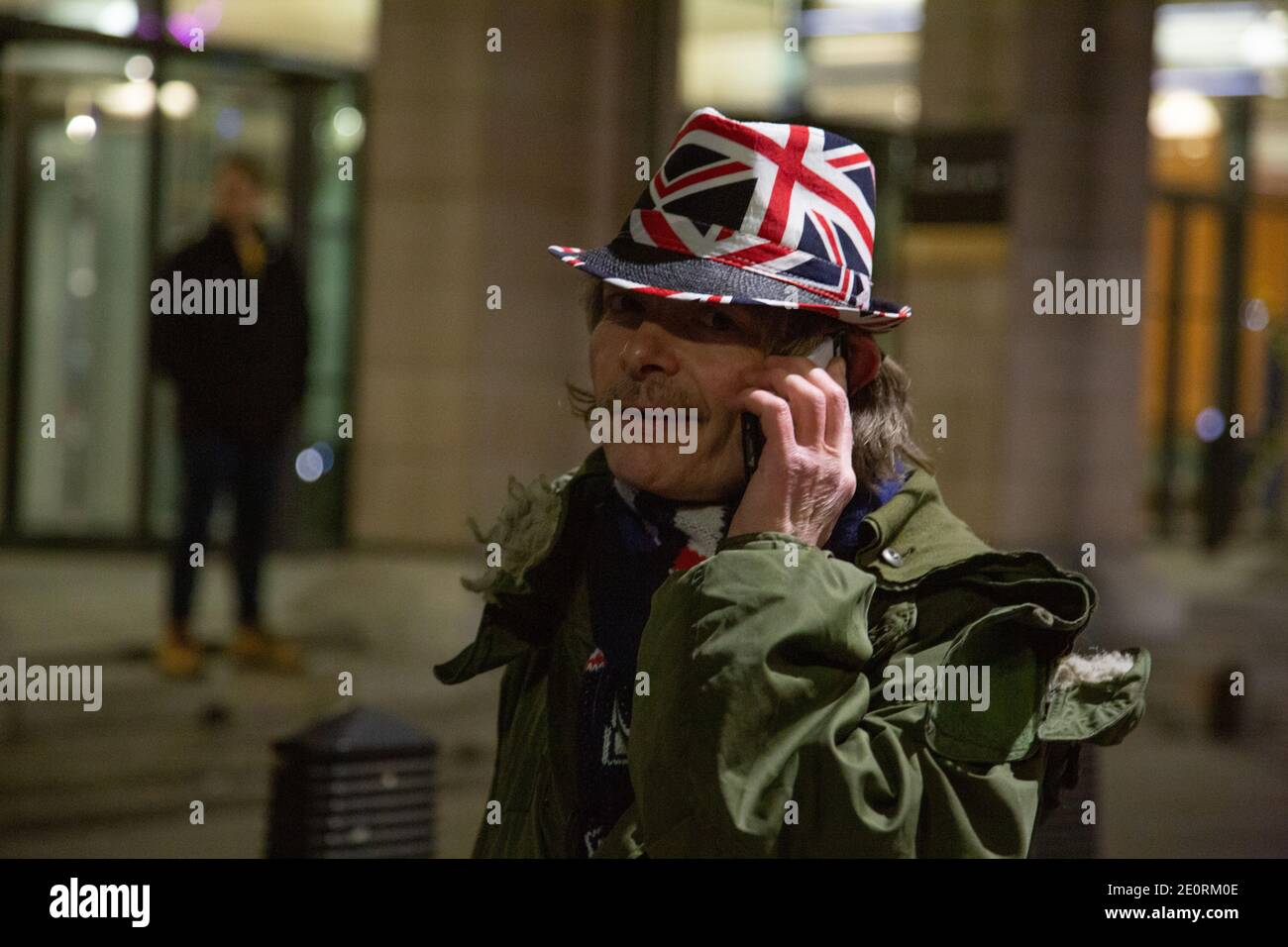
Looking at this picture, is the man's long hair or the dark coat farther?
the dark coat

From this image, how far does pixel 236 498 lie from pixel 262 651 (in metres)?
0.72

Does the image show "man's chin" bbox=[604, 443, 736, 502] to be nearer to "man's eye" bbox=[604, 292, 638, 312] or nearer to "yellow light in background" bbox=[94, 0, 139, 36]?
"man's eye" bbox=[604, 292, 638, 312]

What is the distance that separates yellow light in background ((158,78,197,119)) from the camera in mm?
11438

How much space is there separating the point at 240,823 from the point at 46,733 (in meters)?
1.45

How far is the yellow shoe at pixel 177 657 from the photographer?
8.01 m

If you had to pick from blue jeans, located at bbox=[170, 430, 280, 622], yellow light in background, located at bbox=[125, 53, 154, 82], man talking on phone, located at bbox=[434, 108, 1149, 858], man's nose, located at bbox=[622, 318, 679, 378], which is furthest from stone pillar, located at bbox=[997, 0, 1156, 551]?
man's nose, located at bbox=[622, 318, 679, 378]

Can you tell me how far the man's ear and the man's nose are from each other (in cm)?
24

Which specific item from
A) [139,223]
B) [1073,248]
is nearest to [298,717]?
[139,223]

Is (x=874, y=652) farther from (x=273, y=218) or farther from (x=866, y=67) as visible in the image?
(x=866, y=67)

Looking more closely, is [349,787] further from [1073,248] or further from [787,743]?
[1073,248]

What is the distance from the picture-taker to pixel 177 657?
8.02 meters

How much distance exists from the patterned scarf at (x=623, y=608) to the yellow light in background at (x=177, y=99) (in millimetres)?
10038

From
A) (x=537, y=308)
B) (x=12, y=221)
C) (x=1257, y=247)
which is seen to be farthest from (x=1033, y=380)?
(x=1257, y=247)
